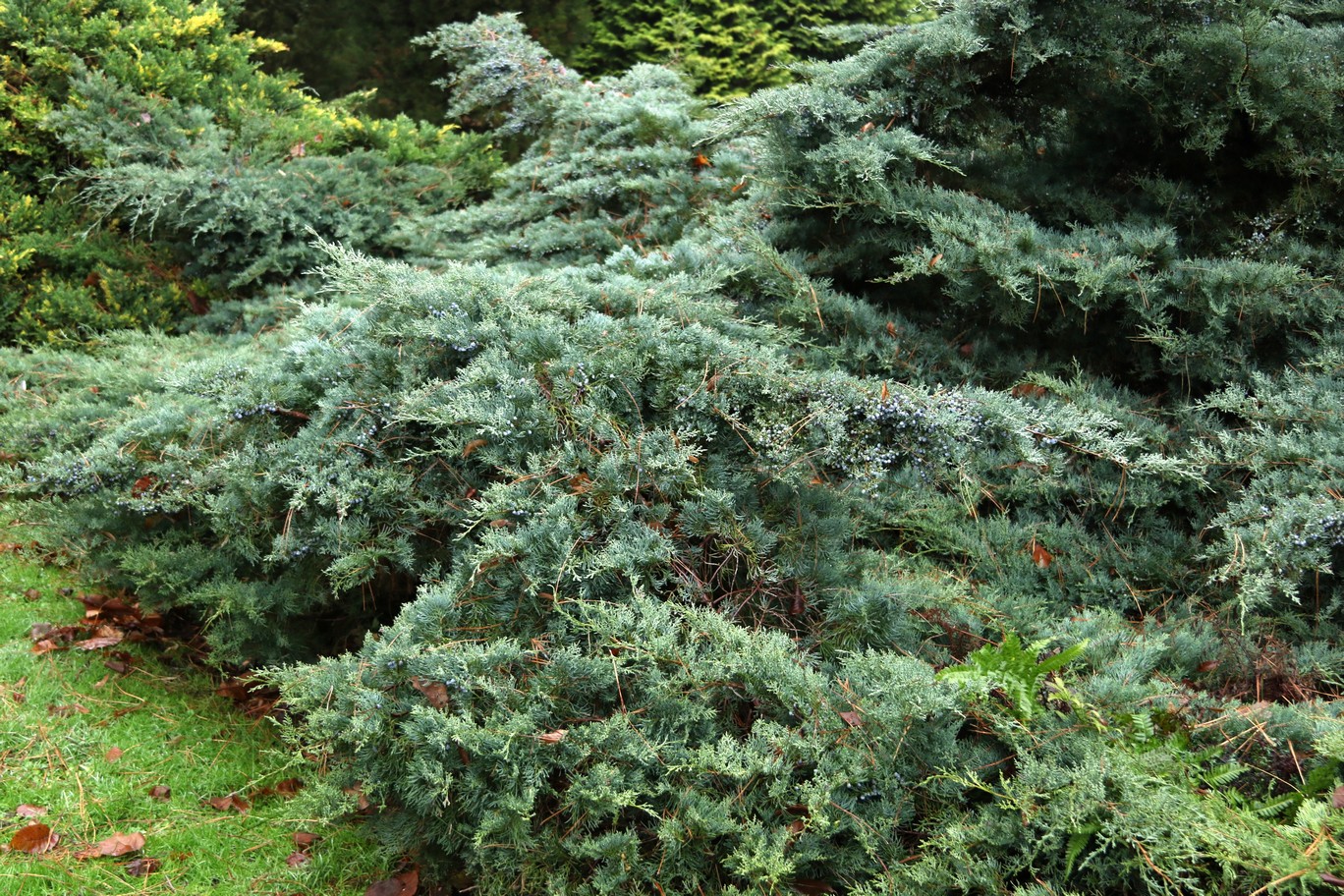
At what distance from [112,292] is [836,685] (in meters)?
4.81

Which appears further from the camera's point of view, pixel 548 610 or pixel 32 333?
pixel 32 333

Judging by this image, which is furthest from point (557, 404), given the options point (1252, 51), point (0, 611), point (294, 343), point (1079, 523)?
point (1252, 51)

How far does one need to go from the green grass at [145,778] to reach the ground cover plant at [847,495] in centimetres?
31

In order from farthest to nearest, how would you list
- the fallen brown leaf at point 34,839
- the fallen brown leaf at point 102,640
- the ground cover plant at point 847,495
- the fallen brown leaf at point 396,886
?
1. the fallen brown leaf at point 102,640
2. the fallen brown leaf at point 34,839
3. the fallen brown leaf at point 396,886
4. the ground cover plant at point 847,495

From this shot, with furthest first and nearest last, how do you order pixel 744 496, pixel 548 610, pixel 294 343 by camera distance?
1. pixel 294 343
2. pixel 744 496
3. pixel 548 610

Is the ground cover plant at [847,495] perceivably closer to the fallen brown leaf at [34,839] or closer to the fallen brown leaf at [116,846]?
the fallen brown leaf at [116,846]

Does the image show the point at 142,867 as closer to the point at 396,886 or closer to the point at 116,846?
the point at 116,846

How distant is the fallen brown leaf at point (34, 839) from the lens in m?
2.40

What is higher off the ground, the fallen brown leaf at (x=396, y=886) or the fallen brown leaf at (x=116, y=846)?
the fallen brown leaf at (x=396, y=886)

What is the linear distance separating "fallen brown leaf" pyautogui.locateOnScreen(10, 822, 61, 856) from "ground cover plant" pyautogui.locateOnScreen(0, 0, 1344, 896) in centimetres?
71

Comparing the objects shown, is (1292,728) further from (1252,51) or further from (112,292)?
(112,292)

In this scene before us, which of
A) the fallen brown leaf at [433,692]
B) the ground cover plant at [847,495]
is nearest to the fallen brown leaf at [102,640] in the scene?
the ground cover plant at [847,495]

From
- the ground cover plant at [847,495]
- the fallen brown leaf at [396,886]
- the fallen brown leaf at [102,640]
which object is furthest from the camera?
the fallen brown leaf at [102,640]

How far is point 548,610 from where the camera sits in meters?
2.37
